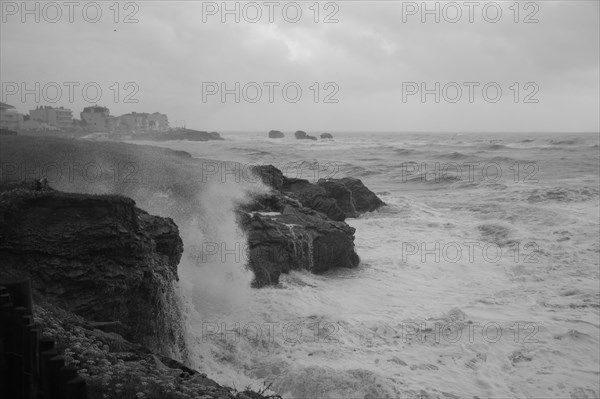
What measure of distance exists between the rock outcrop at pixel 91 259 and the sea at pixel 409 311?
4.20 ft

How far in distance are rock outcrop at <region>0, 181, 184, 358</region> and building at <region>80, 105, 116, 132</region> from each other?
9275 centimetres

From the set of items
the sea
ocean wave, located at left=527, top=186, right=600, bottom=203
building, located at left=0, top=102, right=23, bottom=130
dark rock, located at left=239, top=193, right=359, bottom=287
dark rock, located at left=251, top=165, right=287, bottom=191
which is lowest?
the sea

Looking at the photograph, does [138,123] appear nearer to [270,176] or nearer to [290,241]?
[270,176]

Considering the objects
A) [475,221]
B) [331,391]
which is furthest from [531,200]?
[331,391]

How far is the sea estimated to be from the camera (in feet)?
29.9

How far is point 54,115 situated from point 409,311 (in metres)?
102

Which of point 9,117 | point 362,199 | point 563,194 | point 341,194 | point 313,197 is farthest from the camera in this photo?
point 9,117

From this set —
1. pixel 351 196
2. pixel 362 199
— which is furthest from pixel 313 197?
pixel 362 199

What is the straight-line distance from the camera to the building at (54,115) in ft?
318

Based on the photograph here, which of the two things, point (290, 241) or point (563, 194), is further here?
point (563, 194)

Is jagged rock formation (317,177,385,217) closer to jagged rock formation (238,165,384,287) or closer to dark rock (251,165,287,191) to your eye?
dark rock (251,165,287,191)

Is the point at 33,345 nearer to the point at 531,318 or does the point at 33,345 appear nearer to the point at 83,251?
the point at 83,251

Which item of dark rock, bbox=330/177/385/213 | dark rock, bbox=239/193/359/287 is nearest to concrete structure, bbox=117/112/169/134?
dark rock, bbox=330/177/385/213

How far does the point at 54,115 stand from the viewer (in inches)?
3856
